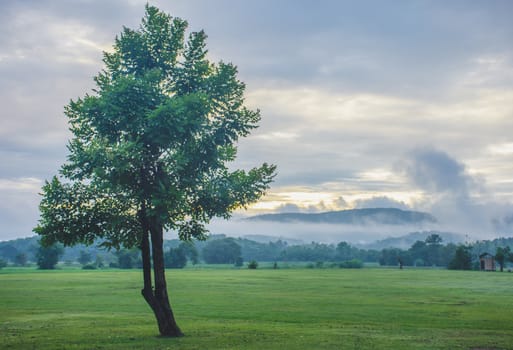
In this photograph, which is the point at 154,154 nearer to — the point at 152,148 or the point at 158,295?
the point at 152,148

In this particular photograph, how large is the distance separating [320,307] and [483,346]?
2469 centimetres

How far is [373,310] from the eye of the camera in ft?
160

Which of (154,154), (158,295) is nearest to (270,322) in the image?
(158,295)

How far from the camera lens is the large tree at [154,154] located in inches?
1167

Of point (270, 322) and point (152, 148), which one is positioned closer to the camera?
point (152, 148)

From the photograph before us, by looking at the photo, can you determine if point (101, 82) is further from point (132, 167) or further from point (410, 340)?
point (410, 340)

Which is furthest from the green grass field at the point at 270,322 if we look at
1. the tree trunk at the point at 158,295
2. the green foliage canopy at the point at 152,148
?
the green foliage canopy at the point at 152,148

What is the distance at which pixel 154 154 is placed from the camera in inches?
1236

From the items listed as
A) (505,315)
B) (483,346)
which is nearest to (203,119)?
(483,346)

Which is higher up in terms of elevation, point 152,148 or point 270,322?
point 152,148

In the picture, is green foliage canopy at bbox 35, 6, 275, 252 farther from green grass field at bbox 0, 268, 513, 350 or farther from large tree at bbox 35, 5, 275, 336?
green grass field at bbox 0, 268, 513, 350

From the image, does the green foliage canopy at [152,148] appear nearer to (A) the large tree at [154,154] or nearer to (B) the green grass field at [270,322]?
(A) the large tree at [154,154]

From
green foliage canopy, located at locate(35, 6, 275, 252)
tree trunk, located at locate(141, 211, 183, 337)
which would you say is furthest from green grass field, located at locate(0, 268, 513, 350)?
green foliage canopy, located at locate(35, 6, 275, 252)

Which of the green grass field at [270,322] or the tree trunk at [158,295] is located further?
the tree trunk at [158,295]
